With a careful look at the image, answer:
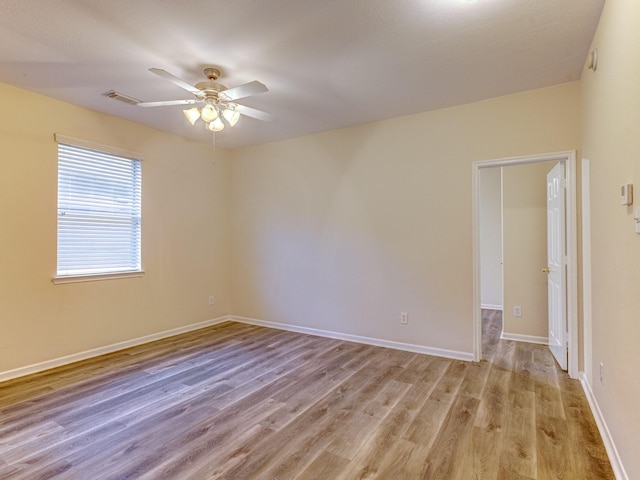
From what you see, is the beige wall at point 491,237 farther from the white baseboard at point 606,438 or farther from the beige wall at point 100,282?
the beige wall at point 100,282

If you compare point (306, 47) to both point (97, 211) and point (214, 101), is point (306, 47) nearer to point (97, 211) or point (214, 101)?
point (214, 101)

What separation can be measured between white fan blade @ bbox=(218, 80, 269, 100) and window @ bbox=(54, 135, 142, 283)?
201cm

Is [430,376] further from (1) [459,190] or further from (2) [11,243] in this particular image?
(2) [11,243]

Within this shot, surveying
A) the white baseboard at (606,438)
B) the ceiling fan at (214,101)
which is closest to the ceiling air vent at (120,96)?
the ceiling fan at (214,101)

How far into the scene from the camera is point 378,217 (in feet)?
13.2

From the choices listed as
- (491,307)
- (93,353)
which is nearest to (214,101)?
(93,353)

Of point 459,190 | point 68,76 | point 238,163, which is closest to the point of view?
point 68,76

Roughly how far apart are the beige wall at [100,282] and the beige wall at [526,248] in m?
3.97

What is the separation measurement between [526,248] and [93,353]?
5.11 metres

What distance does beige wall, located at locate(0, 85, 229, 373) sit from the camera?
3.09 metres

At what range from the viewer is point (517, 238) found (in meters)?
4.24

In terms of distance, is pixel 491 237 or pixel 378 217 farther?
pixel 491 237

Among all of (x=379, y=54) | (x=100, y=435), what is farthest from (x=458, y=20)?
(x=100, y=435)

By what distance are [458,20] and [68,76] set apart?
3084 mm
